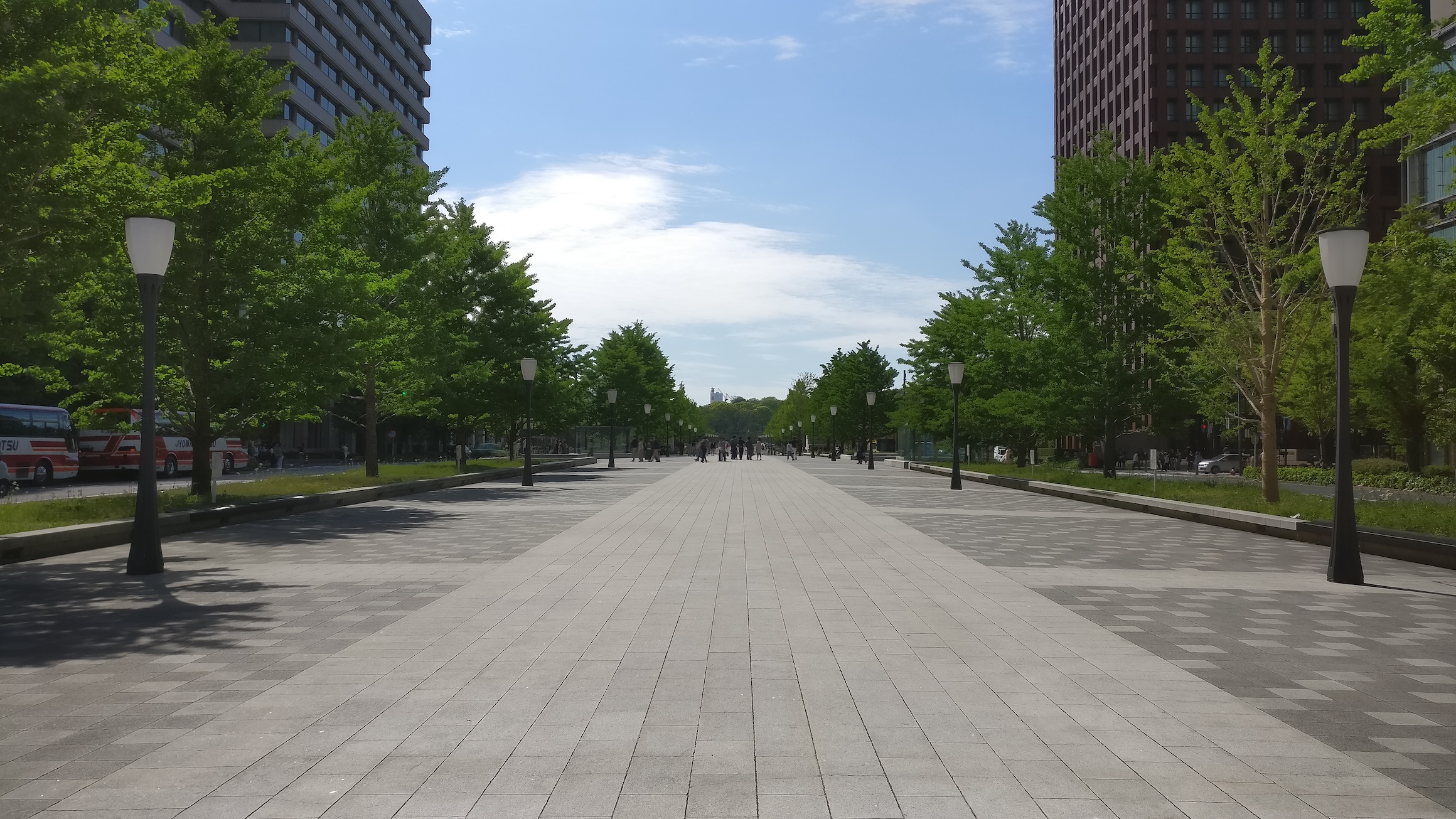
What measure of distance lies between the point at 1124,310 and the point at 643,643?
26911 millimetres

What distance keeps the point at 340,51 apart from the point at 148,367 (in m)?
73.5

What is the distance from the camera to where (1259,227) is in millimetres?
23062

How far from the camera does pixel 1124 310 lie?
31.1 m

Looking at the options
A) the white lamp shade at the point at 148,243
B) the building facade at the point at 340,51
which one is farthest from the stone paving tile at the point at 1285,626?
the building facade at the point at 340,51

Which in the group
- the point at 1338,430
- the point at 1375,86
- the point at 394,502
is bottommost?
the point at 394,502

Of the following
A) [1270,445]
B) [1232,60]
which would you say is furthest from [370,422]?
[1232,60]

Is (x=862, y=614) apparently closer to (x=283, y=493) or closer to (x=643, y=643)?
(x=643, y=643)

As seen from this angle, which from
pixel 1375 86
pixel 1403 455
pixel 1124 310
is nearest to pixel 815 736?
pixel 1124 310

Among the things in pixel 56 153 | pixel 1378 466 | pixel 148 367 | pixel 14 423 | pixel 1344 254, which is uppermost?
pixel 56 153

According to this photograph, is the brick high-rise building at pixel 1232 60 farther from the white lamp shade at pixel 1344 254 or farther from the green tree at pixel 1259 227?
the white lamp shade at pixel 1344 254

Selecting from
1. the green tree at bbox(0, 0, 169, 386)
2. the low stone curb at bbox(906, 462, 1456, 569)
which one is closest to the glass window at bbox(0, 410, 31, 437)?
the green tree at bbox(0, 0, 169, 386)

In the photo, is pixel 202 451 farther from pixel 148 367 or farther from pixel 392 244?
pixel 392 244

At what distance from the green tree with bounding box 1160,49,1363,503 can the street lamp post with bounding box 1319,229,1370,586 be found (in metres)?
10.1

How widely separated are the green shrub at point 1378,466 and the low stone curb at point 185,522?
34819mm
